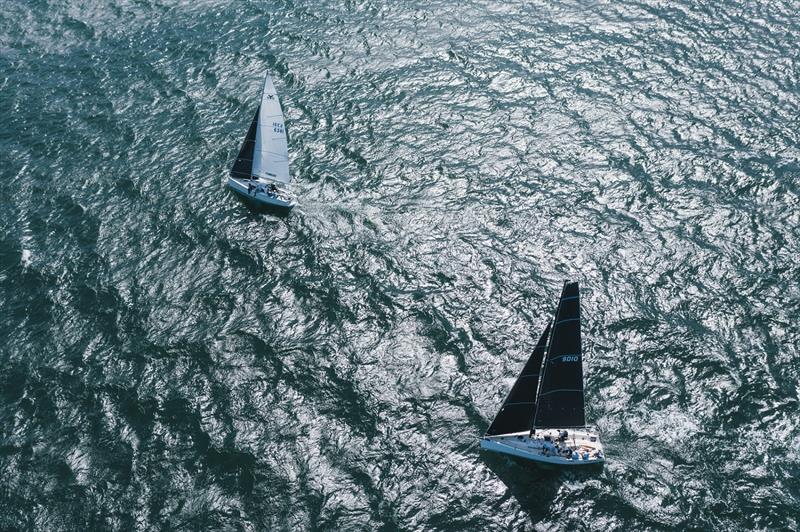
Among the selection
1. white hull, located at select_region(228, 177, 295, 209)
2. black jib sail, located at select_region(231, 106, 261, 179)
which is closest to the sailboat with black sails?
white hull, located at select_region(228, 177, 295, 209)

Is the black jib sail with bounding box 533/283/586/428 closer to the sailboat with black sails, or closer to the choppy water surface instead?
the sailboat with black sails

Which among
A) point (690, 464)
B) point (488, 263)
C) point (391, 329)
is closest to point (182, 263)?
point (391, 329)

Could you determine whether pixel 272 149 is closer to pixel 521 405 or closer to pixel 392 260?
pixel 392 260

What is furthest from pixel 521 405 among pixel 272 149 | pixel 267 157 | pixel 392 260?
pixel 272 149

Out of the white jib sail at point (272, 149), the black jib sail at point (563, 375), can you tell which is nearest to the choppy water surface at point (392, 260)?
the white jib sail at point (272, 149)

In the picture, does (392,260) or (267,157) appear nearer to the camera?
(392,260)

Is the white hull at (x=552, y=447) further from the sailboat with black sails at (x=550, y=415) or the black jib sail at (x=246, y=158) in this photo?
the black jib sail at (x=246, y=158)

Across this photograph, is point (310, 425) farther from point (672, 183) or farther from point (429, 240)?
point (672, 183)
